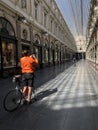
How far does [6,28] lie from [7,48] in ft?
4.56

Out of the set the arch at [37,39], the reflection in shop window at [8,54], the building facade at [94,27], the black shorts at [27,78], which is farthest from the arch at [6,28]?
the building facade at [94,27]

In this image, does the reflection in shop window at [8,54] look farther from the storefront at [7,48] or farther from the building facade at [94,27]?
the building facade at [94,27]

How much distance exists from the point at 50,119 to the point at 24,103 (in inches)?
63.6

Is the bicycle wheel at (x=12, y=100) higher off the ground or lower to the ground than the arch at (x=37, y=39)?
lower

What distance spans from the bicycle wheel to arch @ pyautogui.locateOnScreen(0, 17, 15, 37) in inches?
351

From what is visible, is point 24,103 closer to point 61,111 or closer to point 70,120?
point 61,111

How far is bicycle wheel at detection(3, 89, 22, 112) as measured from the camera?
17.8ft

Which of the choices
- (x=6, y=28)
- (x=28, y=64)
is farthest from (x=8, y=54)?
(x=28, y=64)

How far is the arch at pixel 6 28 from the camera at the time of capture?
1408 cm

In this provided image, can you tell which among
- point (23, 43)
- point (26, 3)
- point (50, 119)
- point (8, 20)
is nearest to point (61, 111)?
point (50, 119)

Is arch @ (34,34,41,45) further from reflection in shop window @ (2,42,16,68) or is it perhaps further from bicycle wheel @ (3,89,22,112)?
bicycle wheel @ (3,89,22,112)

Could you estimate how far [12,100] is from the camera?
5.55 metres

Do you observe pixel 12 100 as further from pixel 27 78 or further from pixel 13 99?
pixel 27 78

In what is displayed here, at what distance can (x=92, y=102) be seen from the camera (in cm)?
639
